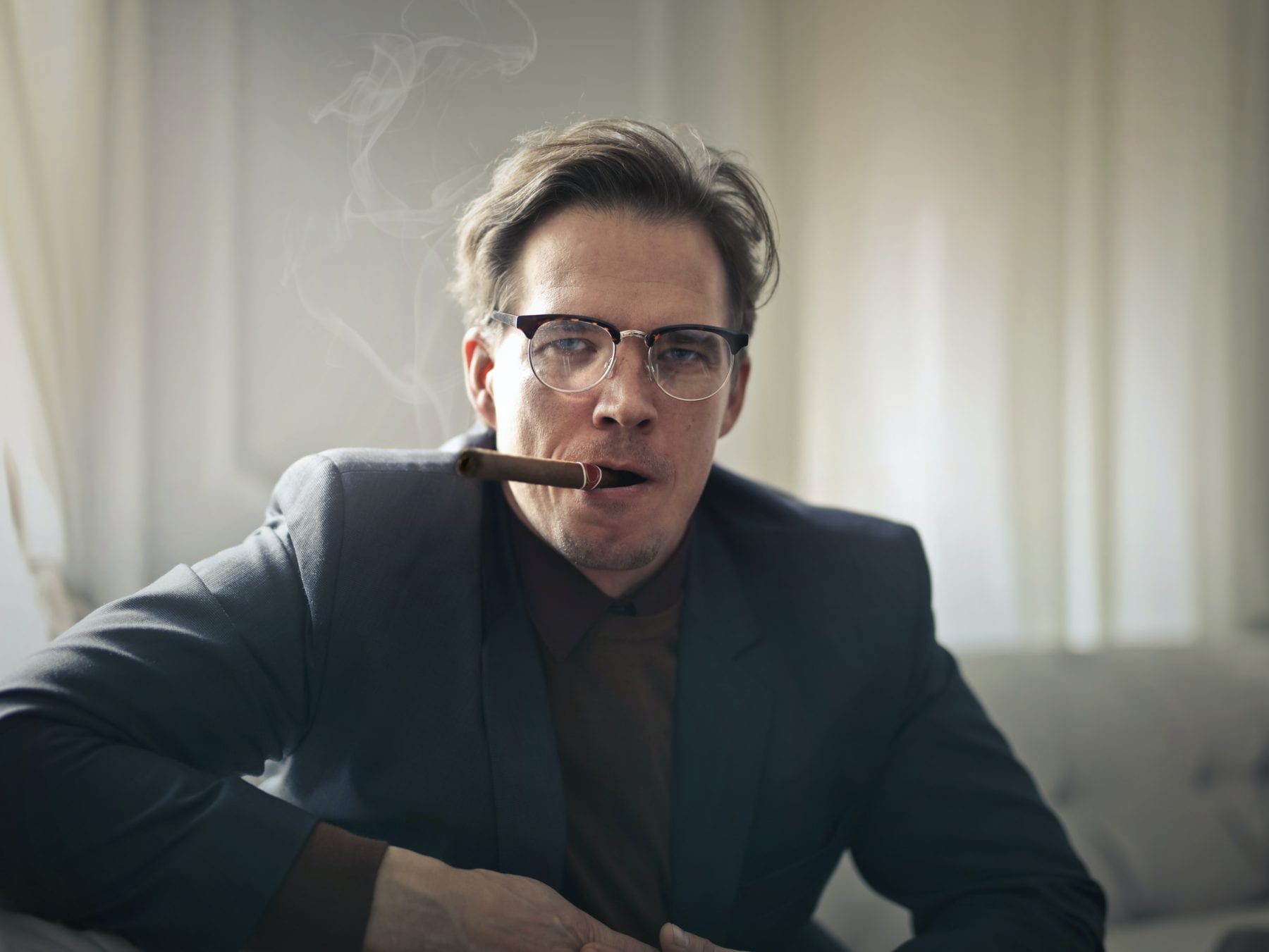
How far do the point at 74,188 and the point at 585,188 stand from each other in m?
0.77

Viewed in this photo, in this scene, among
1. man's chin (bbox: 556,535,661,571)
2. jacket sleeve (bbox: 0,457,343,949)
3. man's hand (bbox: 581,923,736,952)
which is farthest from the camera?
man's chin (bbox: 556,535,661,571)

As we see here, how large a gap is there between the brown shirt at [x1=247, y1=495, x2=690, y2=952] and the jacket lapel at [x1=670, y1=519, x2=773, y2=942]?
0.03 metres

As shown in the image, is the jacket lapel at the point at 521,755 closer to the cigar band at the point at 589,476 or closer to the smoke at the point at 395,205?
the cigar band at the point at 589,476

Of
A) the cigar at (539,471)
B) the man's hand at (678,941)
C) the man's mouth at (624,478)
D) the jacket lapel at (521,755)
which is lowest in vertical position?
the man's hand at (678,941)

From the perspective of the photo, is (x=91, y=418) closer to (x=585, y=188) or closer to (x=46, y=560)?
(x=46, y=560)

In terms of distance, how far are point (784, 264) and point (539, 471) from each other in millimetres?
1038

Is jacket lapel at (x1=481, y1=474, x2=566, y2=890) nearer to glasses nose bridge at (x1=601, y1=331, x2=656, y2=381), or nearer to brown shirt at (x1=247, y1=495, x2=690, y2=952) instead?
brown shirt at (x1=247, y1=495, x2=690, y2=952)

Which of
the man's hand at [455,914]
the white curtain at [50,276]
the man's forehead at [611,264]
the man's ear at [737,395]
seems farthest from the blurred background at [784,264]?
the man's hand at [455,914]

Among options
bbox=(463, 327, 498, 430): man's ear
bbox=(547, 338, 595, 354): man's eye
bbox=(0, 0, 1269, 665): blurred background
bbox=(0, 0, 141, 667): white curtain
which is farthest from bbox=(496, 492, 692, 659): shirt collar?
bbox=(0, 0, 141, 667): white curtain

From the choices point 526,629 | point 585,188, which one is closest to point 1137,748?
point 526,629

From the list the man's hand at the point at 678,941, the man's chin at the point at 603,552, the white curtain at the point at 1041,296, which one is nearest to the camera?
the man's hand at the point at 678,941

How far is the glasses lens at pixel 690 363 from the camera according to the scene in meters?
1.05

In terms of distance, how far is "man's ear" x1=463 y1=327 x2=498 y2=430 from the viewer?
3.79 ft

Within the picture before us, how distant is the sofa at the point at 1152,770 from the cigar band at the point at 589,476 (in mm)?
1190
